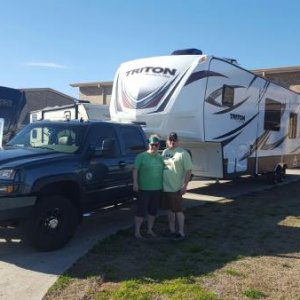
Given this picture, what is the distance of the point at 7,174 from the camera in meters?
6.31

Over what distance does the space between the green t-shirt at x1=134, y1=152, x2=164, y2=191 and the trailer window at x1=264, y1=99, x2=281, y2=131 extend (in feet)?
25.8

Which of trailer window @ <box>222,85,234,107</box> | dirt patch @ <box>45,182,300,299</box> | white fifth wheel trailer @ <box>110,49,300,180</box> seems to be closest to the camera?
dirt patch @ <box>45,182,300,299</box>

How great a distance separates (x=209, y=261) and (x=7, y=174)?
2932mm

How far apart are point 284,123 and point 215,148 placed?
4837 millimetres

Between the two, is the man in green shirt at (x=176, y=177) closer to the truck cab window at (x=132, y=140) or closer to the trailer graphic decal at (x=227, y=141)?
the truck cab window at (x=132, y=140)

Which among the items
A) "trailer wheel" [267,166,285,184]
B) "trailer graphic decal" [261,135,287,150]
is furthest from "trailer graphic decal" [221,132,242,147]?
"trailer wheel" [267,166,285,184]

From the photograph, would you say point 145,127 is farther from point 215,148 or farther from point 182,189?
point 182,189

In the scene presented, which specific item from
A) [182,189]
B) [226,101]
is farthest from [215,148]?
[182,189]

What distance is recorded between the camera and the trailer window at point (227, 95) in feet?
39.9

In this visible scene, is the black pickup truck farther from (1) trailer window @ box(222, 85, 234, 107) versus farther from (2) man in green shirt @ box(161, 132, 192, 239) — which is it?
(1) trailer window @ box(222, 85, 234, 107)

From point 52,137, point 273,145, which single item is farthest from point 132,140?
point 273,145

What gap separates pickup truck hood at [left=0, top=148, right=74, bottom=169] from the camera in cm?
646

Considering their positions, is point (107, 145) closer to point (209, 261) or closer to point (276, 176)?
point (209, 261)

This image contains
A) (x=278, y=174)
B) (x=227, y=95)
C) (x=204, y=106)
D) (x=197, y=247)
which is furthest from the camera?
(x=278, y=174)
